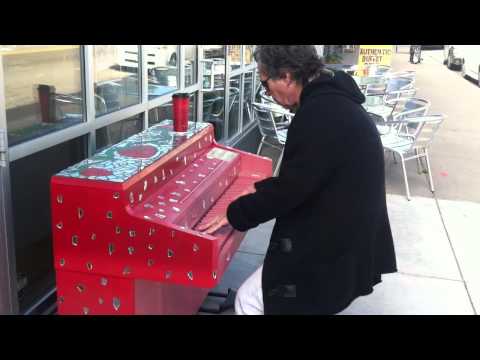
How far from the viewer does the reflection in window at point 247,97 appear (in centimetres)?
720

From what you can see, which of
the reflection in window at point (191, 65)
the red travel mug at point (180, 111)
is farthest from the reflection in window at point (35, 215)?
the reflection in window at point (191, 65)

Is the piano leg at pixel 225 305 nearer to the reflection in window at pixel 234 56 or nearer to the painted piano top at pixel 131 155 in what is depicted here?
the painted piano top at pixel 131 155

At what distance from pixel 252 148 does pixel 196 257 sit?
17.4 ft

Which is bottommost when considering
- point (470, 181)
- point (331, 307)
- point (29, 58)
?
point (470, 181)

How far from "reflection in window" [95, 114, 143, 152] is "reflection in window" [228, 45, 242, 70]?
241 cm

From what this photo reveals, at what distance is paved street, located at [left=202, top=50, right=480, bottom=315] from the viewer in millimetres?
3719

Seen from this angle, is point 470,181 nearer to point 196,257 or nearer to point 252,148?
point 252,148

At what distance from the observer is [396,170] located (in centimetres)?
699

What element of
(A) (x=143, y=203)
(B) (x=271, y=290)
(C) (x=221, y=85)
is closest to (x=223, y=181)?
(A) (x=143, y=203)

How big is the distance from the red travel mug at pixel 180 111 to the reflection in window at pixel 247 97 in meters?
4.03

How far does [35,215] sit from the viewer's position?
2.92 m

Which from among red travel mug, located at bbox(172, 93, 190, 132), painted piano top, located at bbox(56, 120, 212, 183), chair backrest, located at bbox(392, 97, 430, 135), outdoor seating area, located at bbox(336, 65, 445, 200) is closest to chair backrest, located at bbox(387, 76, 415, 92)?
outdoor seating area, located at bbox(336, 65, 445, 200)

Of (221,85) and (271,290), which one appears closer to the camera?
(271,290)

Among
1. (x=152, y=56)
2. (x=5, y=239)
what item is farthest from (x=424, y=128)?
(x=5, y=239)
